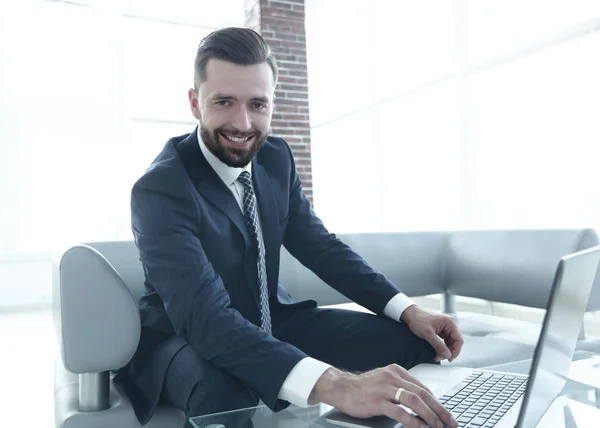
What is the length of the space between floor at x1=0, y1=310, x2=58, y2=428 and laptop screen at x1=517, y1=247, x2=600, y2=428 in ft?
7.11

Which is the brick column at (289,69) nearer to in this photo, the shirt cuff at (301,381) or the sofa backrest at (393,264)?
the sofa backrest at (393,264)

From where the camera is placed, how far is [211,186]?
1.41 metres

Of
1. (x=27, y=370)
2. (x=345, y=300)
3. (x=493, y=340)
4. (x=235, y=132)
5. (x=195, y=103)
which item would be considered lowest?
(x=27, y=370)

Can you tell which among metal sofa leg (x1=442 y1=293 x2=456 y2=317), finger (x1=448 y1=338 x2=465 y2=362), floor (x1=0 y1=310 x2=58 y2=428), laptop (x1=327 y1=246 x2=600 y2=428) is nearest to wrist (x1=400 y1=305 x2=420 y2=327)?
finger (x1=448 y1=338 x2=465 y2=362)

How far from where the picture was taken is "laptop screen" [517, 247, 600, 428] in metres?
0.64

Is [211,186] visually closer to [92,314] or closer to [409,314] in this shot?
[92,314]

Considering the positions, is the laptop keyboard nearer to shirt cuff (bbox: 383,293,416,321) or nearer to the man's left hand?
the man's left hand

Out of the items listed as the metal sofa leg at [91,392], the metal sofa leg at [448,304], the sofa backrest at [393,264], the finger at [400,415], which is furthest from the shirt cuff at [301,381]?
the metal sofa leg at [448,304]

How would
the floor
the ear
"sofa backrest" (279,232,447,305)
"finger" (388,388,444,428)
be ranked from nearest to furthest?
"finger" (388,388,444,428)
the ear
"sofa backrest" (279,232,447,305)
the floor

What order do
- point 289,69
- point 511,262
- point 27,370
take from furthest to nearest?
point 289,69
point 27,370
point 511,262

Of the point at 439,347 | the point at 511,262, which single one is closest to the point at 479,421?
the point at 439,347

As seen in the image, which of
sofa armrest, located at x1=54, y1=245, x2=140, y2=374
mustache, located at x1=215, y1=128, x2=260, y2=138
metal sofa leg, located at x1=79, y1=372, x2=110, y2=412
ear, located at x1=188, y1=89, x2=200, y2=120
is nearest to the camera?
sofa armrest, located at x1=54, y1=245, x2=140, y2=374

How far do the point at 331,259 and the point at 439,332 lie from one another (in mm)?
378

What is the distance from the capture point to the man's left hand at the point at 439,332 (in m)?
1.31
